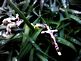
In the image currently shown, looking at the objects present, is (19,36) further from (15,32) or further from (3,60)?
(3,60)

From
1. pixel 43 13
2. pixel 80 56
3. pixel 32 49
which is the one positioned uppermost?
pixel 43 13

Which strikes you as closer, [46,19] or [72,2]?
[46,19]

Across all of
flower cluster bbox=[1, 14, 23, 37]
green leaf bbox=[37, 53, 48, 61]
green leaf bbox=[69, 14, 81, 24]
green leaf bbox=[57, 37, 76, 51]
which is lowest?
green leaf bbox=[37, 53, 48, 61]

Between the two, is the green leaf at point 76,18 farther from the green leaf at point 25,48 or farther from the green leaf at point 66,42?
the green leaf at point 25,48

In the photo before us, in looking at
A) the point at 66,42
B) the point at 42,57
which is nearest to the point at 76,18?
the point at 66,42

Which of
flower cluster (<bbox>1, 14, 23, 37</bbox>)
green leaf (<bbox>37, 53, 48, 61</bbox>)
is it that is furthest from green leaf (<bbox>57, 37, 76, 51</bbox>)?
flower cluster (<bbox>1, 14, 23, 37</bbox>)

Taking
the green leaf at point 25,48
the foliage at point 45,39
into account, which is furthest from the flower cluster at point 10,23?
the green leaf at point 25,48

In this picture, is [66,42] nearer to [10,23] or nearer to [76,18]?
[76,18]

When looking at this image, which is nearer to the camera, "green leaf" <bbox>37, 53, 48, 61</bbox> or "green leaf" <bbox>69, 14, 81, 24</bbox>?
"green leaf" <bbox>37, 53, 48, 61</bbox>

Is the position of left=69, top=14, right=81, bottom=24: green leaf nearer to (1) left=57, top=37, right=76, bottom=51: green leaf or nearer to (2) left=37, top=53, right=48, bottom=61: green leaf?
(1) left=57, top=37, right=76, bottom=51: green leaf

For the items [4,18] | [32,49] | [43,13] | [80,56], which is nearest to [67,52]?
[80,56]

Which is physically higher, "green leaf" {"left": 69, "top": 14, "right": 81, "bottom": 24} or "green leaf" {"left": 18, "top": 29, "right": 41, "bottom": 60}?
"green leaf" {"left": 69, "top": 14, "right": 81, "bottom": 24}
